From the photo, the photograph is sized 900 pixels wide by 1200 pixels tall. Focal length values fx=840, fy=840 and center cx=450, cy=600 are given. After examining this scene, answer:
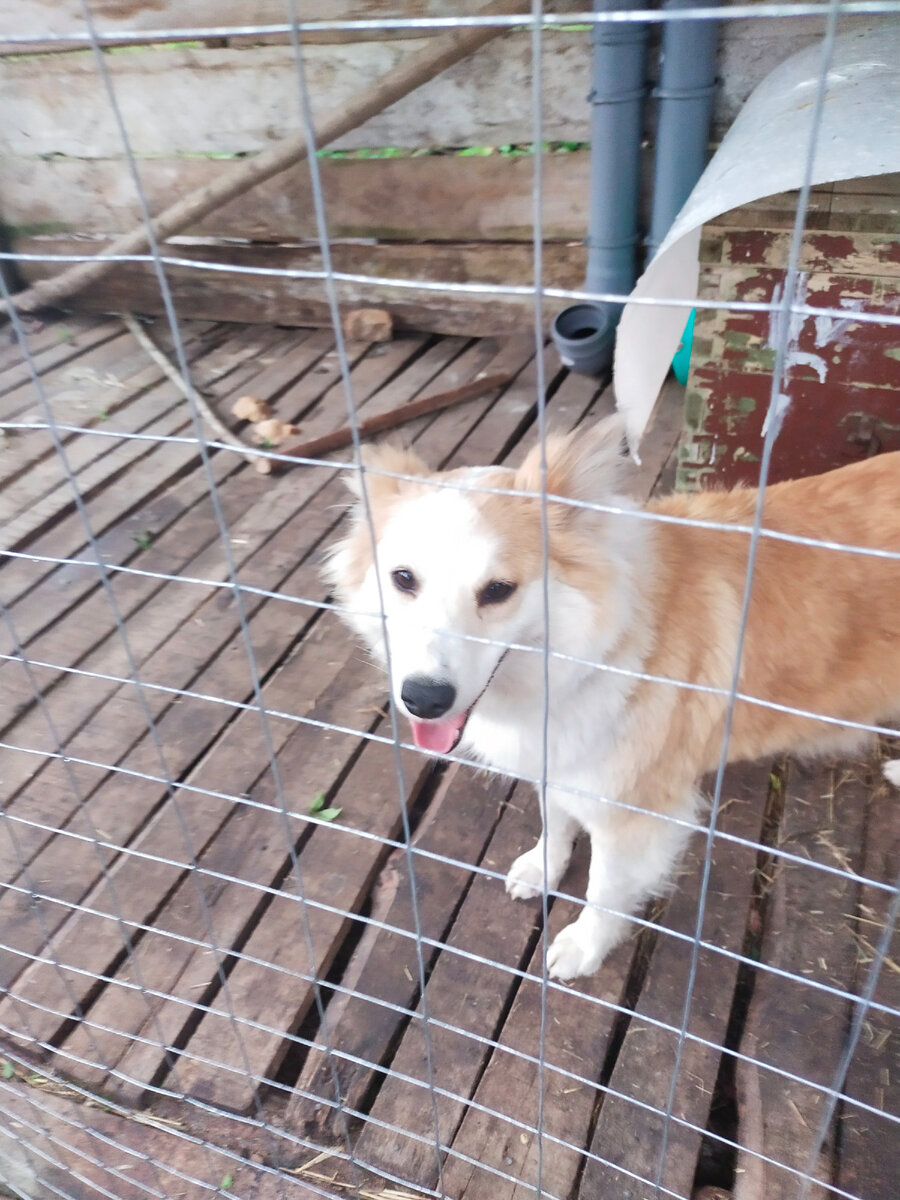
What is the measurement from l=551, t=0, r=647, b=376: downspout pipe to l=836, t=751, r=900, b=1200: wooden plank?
7.46 ft

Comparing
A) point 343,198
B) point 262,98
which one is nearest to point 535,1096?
point 343,198

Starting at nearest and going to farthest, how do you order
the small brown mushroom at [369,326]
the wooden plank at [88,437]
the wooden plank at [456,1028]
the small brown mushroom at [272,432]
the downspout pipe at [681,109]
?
the wooden plank at [456,1028] → the downspout pipe at [681,109] → the wooden plank at [88,437] → the small brown mushroom at [272,432] → the small brown mushroom at [369,326]

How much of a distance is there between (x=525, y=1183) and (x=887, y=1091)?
2.04ft

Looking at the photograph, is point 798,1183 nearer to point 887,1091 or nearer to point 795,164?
point 887,1091

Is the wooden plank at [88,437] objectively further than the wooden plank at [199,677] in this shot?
Yes

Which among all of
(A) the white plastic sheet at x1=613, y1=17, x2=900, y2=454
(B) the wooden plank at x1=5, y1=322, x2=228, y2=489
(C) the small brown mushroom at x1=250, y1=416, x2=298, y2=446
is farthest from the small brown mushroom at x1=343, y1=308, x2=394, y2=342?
(A) the white plastic sheet at x1=613, y1=17, x2=900, y2=454

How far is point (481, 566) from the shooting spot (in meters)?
1.32

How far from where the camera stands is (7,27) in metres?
3.97

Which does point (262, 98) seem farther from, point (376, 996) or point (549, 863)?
point (376, 996)

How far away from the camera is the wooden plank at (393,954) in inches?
58.9

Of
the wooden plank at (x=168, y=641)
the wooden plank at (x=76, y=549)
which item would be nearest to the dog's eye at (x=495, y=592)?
the wooden plank at (x=168, y=641)

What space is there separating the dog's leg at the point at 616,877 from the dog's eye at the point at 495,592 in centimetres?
47

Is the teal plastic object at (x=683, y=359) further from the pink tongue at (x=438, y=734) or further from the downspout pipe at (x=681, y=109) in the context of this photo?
the pink tongue at (x=438, y=734)

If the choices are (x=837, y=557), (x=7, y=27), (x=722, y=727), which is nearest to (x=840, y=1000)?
(x=722, y=727)
